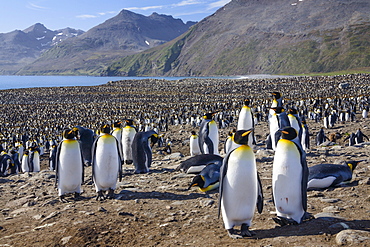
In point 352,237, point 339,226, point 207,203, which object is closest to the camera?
point 352,237

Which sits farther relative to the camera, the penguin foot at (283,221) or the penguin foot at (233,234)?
the penguin foot at (283,221)

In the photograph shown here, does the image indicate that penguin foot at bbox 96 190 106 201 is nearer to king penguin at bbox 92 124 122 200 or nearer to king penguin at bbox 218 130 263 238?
king penguin at bbox 92 124 122 200

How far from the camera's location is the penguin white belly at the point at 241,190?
3738 mm

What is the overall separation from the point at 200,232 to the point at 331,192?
7.59ft

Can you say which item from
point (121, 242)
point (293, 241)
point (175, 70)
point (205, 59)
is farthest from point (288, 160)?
point (175, 70)

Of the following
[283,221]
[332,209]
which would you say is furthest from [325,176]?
[283,221]

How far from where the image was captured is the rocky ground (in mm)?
3479

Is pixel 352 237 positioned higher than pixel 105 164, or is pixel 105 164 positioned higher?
pixel 105 164

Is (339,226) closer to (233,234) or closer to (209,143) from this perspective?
(233,234)

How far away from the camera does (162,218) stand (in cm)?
443

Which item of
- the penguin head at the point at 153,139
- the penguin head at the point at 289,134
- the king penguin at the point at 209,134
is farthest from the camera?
the king penguin at the point at 209,134

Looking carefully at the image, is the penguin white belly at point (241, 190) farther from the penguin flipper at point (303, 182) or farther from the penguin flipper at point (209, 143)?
the penguin flipper at point (209, 143)

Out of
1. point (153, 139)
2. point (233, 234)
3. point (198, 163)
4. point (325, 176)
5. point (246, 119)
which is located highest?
point (246, 119)

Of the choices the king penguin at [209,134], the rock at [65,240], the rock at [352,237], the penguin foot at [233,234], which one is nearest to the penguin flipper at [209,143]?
the king penguin at [209,134]
